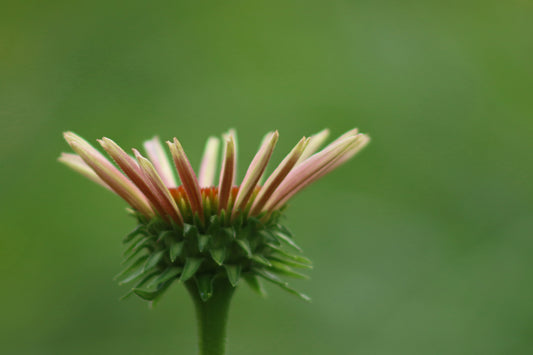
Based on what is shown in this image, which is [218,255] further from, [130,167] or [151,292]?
[130,167]

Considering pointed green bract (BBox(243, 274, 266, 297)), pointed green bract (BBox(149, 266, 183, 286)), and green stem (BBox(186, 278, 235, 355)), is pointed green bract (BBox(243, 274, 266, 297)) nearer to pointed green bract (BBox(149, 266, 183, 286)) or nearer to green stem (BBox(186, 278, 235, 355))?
green stem (BBox(186, 278, 235, 355))

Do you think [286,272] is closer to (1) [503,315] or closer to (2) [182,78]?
(1) [503,315]

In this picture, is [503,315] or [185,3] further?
[185,3]

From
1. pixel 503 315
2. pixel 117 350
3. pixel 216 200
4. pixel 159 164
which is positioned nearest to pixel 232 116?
pixel 117 350

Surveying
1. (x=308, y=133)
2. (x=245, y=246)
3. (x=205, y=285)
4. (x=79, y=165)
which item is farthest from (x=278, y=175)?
(x=308, y=133)

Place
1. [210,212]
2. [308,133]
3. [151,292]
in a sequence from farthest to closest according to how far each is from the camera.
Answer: [308,133], [210,212], [151,292]

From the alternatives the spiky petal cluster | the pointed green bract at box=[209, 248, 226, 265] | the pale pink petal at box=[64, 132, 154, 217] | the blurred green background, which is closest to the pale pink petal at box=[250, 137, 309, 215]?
the spiky petal cluster

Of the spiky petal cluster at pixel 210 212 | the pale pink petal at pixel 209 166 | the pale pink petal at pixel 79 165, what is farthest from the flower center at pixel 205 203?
the pale pink petal at pixel 209 166
